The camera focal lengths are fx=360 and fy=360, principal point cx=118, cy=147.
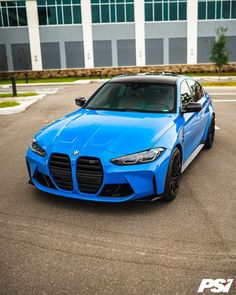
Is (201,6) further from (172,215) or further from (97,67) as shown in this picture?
(172,215)

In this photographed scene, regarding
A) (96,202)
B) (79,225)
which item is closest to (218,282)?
(79,225)

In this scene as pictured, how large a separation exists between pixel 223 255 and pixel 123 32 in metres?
40.7

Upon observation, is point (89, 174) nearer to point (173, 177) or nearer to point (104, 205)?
point (104, 205)

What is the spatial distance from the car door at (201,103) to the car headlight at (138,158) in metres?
2.29

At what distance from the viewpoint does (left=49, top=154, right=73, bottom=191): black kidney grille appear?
4547mm

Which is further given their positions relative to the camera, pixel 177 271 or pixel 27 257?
pixel 27 257

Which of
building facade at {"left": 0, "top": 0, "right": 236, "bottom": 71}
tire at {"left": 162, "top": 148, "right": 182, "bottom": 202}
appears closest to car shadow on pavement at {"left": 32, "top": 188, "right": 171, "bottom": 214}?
tire at {"left": 162, "top": 148, "right": 182, "bottom": 202}

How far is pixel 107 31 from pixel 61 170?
39.6 m

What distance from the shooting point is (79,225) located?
4.33m

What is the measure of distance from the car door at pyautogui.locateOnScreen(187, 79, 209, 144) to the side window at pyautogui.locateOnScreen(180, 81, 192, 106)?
217 mm

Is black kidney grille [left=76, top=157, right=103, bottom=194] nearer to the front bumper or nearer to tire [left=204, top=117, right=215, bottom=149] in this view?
the front bumper

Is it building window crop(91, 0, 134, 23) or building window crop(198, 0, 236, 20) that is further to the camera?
building window crop(198, 0, 236, 20)

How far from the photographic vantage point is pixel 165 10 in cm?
4144

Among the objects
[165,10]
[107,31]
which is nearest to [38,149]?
[107,31]
